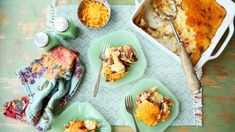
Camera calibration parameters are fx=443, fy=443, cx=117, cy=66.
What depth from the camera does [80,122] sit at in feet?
4.19

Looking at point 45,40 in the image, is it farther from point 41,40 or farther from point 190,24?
point 190,24

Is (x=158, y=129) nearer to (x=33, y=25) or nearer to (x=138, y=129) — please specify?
(x=138, y=129)

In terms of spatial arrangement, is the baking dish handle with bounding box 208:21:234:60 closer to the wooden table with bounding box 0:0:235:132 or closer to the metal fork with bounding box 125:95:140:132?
the wooden table with bounding box 0:0:235:132

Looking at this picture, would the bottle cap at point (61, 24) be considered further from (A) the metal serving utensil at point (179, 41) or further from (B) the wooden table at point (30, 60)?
(A) the metal serving utensil at point (179, 41)

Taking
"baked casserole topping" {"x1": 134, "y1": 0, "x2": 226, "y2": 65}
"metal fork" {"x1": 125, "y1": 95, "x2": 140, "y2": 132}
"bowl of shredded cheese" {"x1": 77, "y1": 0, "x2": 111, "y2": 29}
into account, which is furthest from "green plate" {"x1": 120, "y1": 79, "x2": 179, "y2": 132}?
"bowl of shredded cheese" {"x1": 77, "y1": 0, "x2": 111, "y2": 29}

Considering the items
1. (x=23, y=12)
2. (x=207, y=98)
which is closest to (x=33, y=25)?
(x=23, y=12)

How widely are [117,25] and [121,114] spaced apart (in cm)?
27

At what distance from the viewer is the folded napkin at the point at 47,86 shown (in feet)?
4.20

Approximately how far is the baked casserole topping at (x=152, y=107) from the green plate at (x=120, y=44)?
7 centimetres

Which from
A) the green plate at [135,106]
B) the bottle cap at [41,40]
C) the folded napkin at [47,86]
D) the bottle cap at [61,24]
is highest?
the bottle cap at [61,24]

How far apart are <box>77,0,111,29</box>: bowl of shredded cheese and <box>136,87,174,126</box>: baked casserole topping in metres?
0.25

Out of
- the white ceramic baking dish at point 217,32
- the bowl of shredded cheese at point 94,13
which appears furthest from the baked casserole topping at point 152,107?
the bowl of shredded cheese at point 94,13

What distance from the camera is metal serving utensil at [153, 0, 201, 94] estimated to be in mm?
1237

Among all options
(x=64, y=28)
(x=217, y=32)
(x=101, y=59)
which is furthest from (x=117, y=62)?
(x=217, y=32)
